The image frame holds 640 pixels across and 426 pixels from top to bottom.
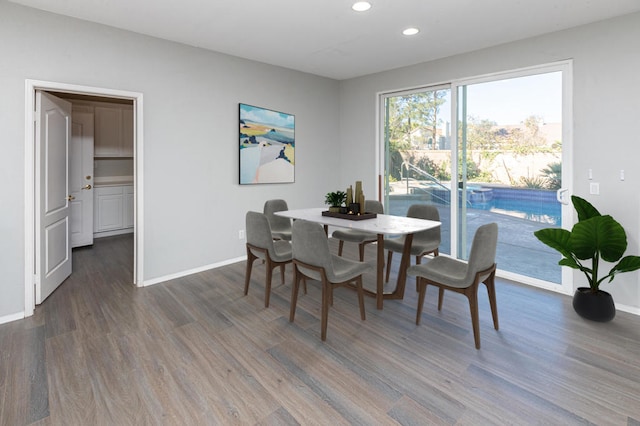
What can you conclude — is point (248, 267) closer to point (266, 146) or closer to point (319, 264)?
point (319, 264)

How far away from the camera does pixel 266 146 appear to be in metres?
4.75

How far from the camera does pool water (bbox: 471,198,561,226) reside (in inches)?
143

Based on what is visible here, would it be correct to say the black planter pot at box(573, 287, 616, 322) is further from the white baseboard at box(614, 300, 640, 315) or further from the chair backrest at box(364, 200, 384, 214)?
the chair backrest at box(364, 200, 384, 214)

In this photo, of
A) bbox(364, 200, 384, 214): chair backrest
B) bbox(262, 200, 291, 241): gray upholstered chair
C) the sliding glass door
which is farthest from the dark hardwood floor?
the sliding glass door

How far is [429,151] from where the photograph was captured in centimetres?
466

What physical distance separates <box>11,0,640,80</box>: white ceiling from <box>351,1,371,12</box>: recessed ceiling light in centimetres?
6

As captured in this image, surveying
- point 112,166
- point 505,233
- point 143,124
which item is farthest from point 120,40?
point 505,233

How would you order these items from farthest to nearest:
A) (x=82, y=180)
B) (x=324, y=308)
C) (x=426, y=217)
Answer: (x=82, y=180) < (x=426, y=217) < (x=324, y=308)

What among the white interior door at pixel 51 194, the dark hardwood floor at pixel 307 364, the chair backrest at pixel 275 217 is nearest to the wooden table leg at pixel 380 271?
the dark hardwood floor at pixel 307 364

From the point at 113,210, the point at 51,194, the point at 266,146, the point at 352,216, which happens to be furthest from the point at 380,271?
the point at 113,210

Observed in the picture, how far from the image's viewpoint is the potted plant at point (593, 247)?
9.04 ft

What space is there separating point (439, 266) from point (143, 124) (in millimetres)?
3222

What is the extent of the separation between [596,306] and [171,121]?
444cm

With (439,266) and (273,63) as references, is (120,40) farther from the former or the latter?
(439,266)
